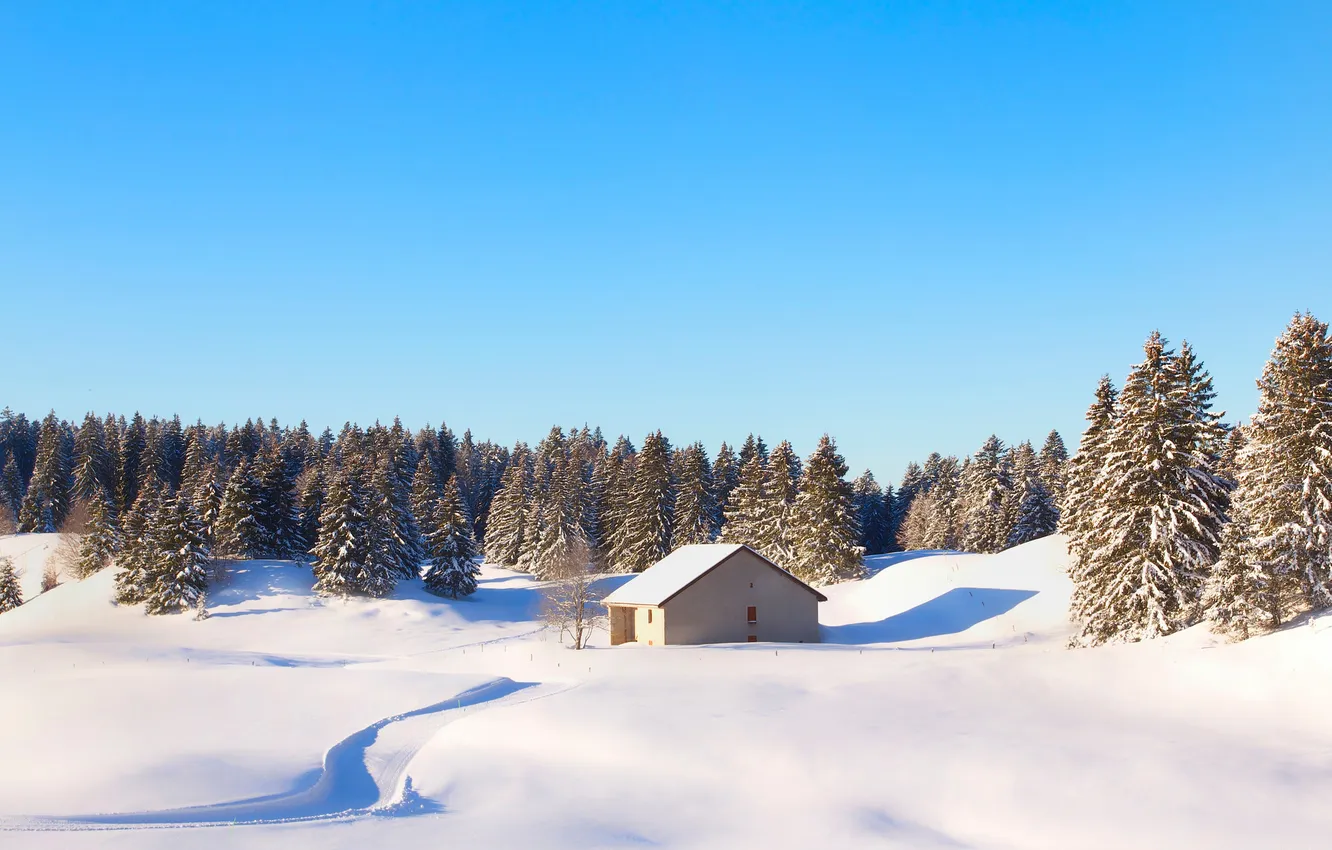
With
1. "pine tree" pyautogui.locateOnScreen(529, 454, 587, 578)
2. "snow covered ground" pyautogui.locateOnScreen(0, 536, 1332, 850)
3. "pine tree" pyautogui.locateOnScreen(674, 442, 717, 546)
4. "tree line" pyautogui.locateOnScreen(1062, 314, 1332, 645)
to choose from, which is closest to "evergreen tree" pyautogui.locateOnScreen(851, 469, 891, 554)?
"pine tree" pyautogui.locateOnScreen(674, 442, 717, 546)

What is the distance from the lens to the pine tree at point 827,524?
203ft

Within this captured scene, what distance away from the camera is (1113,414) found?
50.7 metres

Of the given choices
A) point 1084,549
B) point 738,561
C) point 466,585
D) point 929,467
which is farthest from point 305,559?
point 929,467

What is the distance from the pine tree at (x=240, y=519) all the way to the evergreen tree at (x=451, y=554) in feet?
41.3

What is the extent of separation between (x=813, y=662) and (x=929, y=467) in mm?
91951

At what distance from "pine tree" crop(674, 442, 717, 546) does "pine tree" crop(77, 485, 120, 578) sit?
1677 inches

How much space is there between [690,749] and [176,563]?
4548cm

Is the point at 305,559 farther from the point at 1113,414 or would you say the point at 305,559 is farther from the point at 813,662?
the point at 1113,414

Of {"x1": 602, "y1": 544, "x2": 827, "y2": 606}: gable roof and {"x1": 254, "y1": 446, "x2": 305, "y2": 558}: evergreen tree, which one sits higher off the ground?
{"x1": 254, "y1": 446, "x2": 305, "y2": 558}: evergreen tree

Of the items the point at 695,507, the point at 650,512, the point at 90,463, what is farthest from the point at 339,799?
the point at 90,463

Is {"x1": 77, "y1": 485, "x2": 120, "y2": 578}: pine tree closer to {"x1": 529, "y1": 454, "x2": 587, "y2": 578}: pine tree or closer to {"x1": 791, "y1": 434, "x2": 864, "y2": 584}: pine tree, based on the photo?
{"x1": 529, "y1": 454, "x2": 587, "y2": 578}: pine tree

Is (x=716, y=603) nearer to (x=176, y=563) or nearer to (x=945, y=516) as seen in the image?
(x=176, y=563)

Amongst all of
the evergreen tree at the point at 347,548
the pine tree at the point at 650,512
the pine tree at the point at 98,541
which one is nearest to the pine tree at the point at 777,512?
the pine tree at the point at 650,512

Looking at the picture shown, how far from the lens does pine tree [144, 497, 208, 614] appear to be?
56.8m
